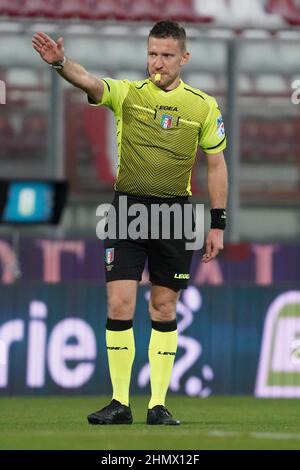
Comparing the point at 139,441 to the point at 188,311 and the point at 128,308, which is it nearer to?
the point at 128,308

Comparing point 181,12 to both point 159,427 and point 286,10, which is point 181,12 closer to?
point 286,10

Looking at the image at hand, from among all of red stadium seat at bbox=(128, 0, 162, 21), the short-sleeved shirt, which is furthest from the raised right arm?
red stadium seat at bbox=(128, 0, 162, 21)

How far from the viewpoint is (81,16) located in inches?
604

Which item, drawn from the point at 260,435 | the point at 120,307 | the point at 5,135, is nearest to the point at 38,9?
the point at 5,135

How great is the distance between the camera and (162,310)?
24.9 feet

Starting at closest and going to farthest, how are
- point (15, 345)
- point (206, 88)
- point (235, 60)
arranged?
point (15, 345)
point (235, 60)
point (206, 88)

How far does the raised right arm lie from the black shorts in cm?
55

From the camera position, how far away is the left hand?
7555 millimetres

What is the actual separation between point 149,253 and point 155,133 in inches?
22.8

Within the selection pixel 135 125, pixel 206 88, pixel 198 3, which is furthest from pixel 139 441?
pixel 206 88

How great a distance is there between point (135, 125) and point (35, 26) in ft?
25.4

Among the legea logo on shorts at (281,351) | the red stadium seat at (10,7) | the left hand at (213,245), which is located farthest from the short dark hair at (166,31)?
the red stadium seat at (10,7)
